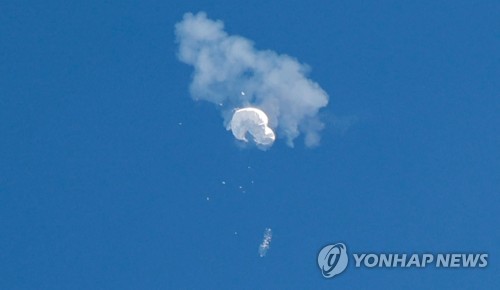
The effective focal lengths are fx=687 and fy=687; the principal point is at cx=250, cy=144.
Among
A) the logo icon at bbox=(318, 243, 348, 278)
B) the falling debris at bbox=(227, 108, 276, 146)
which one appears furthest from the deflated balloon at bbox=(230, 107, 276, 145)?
the logo icon at bbox=(318, 243, 348, 278)

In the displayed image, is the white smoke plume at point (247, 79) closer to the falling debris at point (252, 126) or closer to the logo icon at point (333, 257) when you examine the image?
the falling debris at point (252, 126)

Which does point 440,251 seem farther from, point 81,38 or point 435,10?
point 81,38

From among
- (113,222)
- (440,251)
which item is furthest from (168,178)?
(440,251)

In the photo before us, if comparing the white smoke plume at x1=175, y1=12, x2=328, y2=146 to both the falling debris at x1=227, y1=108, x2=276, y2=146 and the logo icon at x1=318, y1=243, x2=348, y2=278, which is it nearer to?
the falling debris at x1=227, y1=108, x2=276, y2=146

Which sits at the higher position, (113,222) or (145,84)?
(145,84)

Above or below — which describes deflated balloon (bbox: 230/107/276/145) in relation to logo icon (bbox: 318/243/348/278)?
above

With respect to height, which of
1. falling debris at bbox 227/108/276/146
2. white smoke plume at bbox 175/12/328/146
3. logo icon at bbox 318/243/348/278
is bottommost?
logo icon at bbox 318/243/348/278

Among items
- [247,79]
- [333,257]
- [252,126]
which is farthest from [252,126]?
[333,257]
